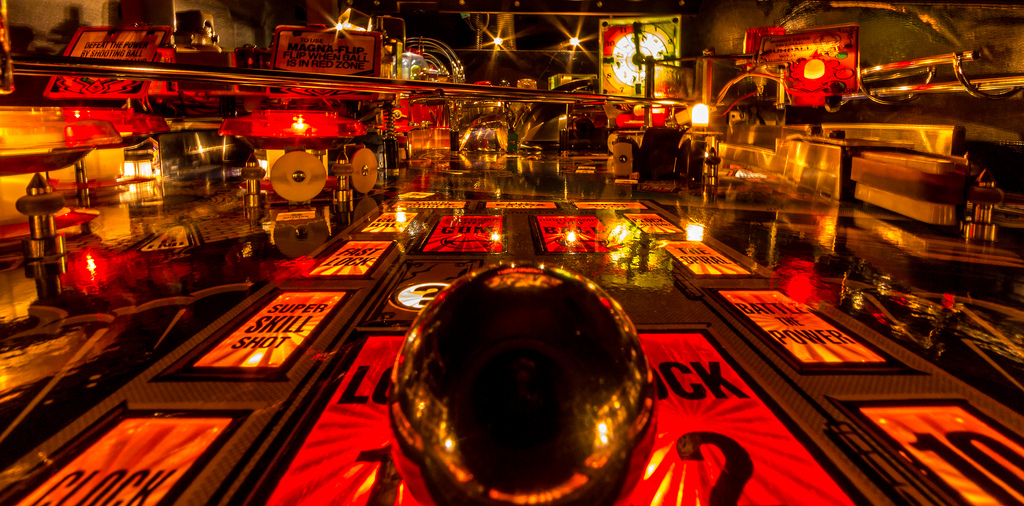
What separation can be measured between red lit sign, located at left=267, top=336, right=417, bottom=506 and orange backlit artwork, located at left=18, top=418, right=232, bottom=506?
0.17 metres

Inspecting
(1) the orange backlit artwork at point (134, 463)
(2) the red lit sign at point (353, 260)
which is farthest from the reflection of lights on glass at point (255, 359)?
(2) the red lit sign at point (353, 260)

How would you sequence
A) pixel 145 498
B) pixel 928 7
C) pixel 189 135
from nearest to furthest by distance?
pixel 145 498
pixel 928 7
pixel 189 135

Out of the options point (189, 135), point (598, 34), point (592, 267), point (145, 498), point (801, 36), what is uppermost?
point (598, 34)

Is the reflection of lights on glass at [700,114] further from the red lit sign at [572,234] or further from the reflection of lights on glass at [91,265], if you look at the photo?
the reflection of lights on glass at [91,265]

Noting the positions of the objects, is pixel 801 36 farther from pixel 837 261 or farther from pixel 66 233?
pixel 66 233

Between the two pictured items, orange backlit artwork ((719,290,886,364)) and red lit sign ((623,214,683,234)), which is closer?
orange backlit artwork ((719,290,886,364))

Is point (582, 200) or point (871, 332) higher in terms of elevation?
point (582, 200)

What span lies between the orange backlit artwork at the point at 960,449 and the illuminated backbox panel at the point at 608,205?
2.29 meters

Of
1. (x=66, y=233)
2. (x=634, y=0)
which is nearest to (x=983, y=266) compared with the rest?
(x=66, y=233)

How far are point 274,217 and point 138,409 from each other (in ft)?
6.57

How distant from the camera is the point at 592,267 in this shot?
1896 mm

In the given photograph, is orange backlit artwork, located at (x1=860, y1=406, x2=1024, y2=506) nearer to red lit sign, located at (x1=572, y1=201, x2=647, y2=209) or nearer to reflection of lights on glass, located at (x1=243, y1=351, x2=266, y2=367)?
reflection of lights on glass, located at (x1=243, y1=351, x2=266, y2=367)

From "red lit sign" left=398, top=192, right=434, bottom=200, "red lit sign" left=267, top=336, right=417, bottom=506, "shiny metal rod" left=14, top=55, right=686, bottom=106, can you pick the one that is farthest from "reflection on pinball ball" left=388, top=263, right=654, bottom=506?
"red lit sign" left=398, top=192, right=434, bottom=200

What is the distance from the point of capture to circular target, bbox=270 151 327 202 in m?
2.97
